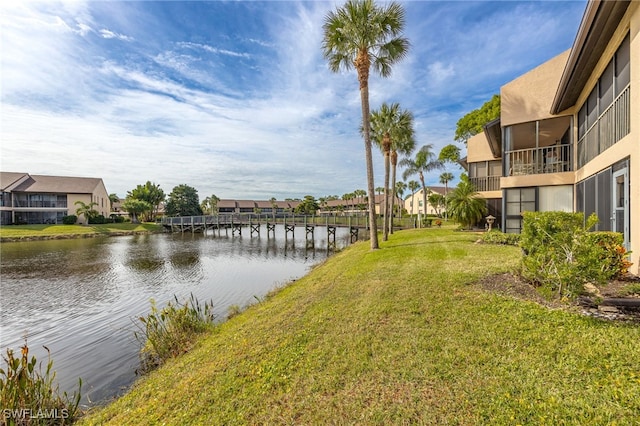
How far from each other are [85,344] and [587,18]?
606 inches

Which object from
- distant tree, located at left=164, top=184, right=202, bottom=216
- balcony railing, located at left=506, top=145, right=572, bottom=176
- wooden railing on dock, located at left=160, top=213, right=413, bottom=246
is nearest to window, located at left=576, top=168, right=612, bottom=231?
balcony railing, located at left=506, top=145, right=572, bottom=176

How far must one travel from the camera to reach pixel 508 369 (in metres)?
3.71

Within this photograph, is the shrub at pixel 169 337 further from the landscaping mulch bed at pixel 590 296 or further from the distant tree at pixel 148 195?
the distant tree at pixel 148 195

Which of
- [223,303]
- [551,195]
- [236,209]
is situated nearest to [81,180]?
[236,209]

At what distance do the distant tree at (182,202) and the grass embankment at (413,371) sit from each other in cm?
7237

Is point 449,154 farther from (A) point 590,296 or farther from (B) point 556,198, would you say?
(A) point 590,296

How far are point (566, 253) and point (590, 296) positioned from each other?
99 cm

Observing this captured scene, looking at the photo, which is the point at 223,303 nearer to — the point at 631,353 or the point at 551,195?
the point at 631,353

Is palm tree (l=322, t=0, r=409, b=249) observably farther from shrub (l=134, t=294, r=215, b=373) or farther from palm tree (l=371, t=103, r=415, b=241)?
shrub (l=134, t=294, r=215, b=373)

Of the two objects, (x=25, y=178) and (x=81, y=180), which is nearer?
(x=25, y=178)

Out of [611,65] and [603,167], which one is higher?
[611,65]

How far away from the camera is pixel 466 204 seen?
19.4 metres

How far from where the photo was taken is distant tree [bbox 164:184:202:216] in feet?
236

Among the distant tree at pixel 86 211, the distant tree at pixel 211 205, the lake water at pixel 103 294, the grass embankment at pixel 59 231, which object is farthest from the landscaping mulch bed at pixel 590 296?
the distant tree at pixel 211 205
